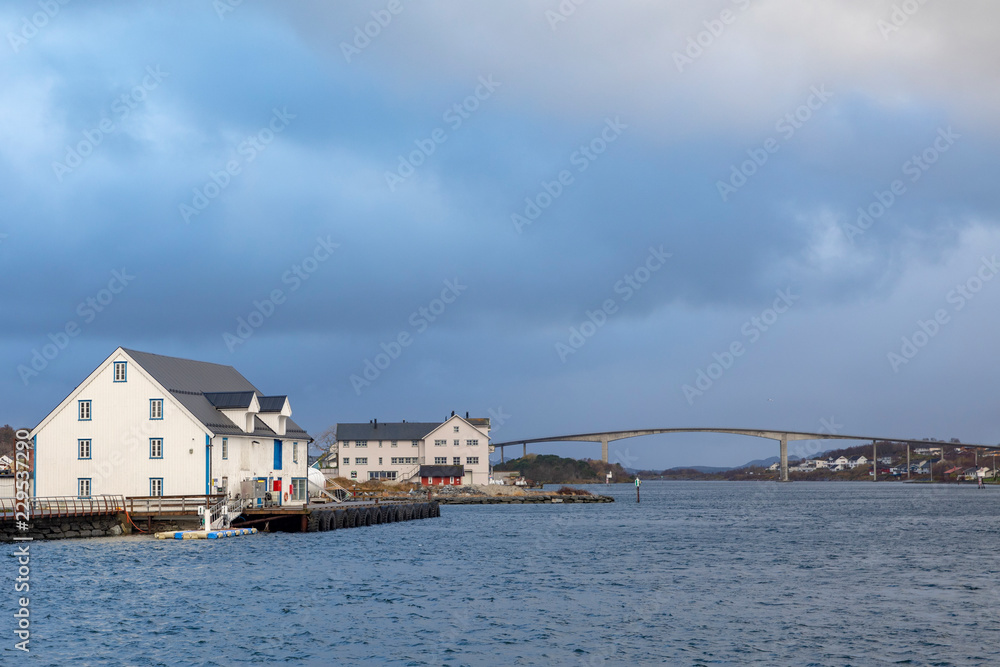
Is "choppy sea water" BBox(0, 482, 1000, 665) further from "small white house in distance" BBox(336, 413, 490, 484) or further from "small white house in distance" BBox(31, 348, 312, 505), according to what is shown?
"small white house in distance" BBox(336, 413, 490, 484)

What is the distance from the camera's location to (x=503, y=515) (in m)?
94.2

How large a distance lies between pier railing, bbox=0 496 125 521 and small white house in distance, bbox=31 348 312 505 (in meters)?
1.05

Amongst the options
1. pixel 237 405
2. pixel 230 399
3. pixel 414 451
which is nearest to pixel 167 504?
pixel 237 405

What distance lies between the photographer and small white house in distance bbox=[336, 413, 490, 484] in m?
143

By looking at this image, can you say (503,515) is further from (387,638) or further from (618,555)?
(387,638)

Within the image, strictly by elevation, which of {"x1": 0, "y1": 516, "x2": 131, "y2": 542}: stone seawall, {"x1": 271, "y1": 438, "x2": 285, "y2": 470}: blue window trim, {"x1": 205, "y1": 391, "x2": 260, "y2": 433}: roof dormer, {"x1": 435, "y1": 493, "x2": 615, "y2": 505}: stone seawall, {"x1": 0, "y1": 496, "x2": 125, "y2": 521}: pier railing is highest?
{"x1": 205, "y1": 391, "x2": 260, "y2": 433}: roof dormer

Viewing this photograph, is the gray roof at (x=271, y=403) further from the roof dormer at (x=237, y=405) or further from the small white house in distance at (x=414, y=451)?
the small white house in distance at (x=414, y=451)

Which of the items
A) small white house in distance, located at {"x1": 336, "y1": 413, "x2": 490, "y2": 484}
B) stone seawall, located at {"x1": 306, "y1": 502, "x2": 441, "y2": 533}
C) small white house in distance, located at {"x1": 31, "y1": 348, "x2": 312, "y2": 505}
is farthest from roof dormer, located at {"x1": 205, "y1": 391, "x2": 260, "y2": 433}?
small white house in distance, located at {"x1": 336, "y1": 413, "x2": 490, "y2": 484}

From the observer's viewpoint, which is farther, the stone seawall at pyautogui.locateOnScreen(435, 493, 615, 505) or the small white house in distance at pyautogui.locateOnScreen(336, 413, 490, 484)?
the small white house in distance at pyautogui.locateOnScreen(336, 413, 490, 484)

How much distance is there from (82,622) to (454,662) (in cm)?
1224

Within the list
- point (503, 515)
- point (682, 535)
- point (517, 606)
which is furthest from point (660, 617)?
point (503, 515)

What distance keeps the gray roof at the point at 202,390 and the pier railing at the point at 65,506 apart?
6663 mm

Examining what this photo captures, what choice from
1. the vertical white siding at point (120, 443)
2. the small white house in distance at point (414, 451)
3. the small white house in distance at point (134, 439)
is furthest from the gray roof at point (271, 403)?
the small white house in distance at point (414, 451)

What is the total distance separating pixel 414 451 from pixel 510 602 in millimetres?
110372
